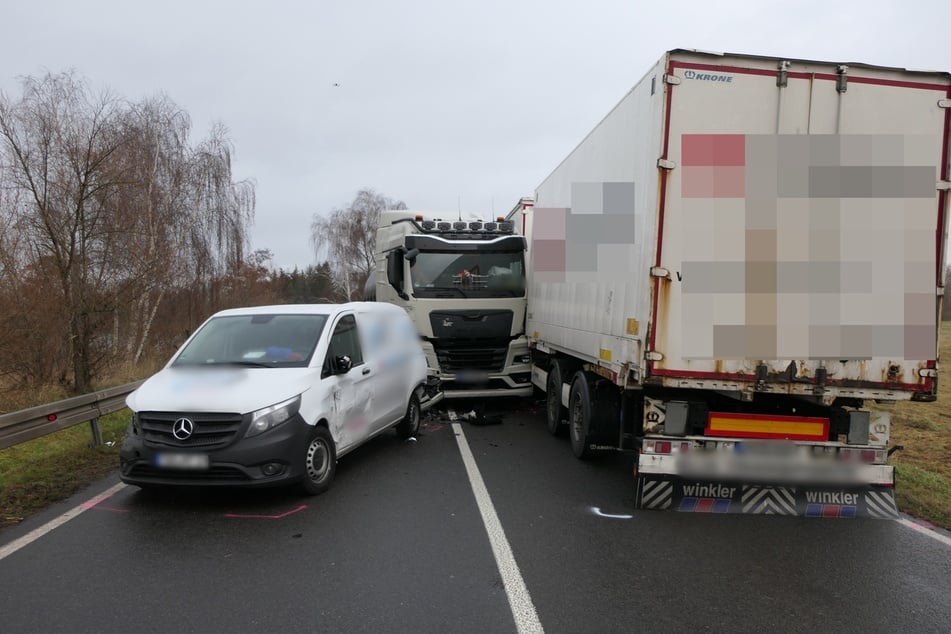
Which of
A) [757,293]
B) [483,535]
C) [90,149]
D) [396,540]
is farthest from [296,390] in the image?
[90,149]

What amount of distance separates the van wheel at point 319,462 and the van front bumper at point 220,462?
0.83 ft

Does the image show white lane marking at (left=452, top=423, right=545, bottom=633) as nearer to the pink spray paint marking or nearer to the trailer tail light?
the trailer tail light

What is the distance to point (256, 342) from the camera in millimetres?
6398

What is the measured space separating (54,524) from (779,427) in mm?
5962

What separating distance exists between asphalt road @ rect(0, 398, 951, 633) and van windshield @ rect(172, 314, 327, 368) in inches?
50.0

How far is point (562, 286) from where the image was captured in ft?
26.9

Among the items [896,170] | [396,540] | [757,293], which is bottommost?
[396,540]

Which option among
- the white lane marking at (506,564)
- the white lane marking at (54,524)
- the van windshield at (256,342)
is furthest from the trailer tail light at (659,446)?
the white lane marking at (54,524)

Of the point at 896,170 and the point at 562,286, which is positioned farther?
the point at 562,286

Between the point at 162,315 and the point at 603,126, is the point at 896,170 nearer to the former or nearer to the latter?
the point at 603,126

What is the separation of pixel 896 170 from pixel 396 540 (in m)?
4.84

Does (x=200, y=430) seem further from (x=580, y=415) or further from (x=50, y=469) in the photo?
(x=580, y=415)

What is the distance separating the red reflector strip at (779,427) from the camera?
5.09 meters

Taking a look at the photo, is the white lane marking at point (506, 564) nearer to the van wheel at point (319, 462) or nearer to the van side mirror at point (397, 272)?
the van wheel at point (319, 462)
